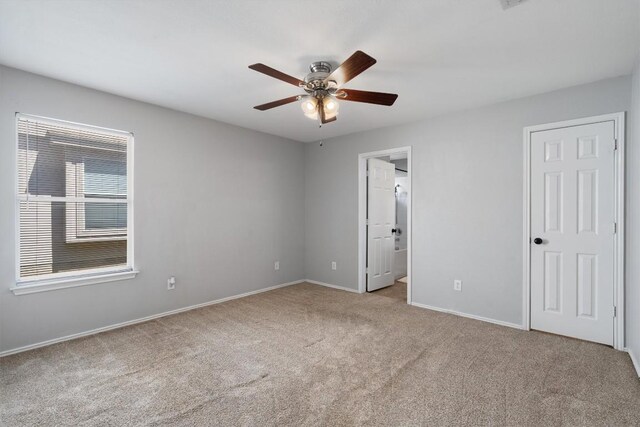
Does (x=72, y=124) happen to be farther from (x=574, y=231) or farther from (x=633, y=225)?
(x=633, y=225)

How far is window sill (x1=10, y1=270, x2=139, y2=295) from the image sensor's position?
2.70 m

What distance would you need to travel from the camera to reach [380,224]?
16.5 feet

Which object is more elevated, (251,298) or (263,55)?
(263,55)

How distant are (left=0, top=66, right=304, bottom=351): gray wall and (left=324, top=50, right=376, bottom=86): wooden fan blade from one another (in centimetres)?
239

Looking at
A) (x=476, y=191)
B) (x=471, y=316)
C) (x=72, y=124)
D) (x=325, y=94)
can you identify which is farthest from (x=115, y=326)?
(x=476, y=191)

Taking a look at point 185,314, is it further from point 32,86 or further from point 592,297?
point 592,297

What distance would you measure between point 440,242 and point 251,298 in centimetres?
272

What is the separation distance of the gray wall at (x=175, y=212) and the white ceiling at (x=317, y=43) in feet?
1.01

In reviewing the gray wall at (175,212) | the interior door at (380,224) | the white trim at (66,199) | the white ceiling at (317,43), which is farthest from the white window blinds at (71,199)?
the interior door at (380,224)

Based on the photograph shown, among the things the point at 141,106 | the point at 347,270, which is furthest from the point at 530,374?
the point at 141,106

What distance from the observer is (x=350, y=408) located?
1.94 m

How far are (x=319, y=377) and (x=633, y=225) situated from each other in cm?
293

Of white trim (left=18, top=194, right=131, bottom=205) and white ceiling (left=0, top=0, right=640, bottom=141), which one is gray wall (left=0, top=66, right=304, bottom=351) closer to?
white trim (left=18, top=194, right=131, bottom=205)

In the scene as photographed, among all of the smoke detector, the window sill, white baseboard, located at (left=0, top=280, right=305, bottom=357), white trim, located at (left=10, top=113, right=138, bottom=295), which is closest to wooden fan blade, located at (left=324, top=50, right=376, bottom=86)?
the smoke detector
